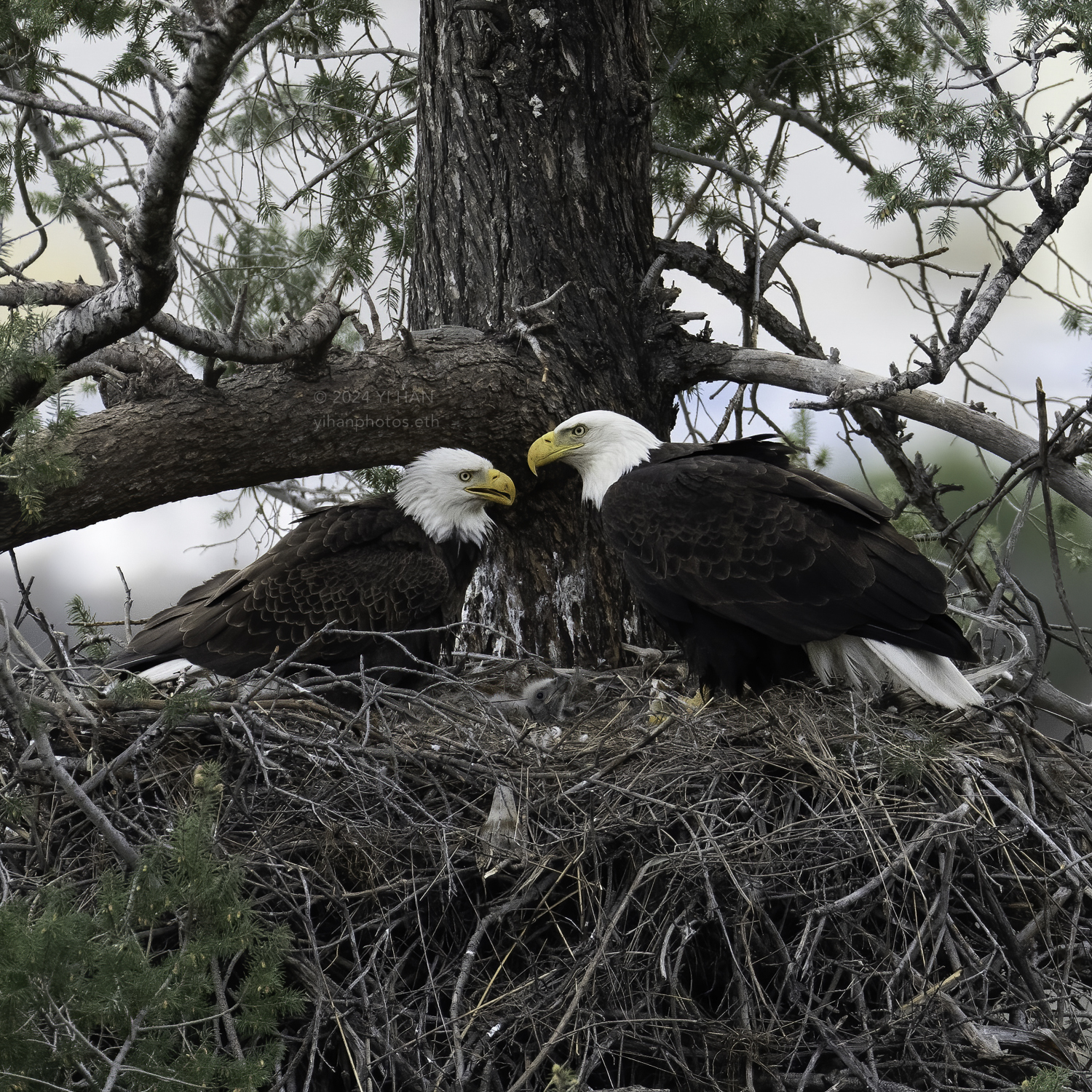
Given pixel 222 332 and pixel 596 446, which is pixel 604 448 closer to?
pixel 596 446

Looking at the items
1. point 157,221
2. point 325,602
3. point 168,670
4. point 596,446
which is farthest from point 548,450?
point 157,221

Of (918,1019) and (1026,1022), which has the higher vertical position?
(918,1019)

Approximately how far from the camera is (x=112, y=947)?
214cm

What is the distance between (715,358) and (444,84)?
63.5 inches

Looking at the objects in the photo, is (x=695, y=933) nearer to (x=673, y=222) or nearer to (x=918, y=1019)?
(x=918, y=1019)

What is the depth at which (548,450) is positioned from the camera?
14.9ft

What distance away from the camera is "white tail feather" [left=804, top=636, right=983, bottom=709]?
3818 millimetres

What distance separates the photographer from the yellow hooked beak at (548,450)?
4.52 m

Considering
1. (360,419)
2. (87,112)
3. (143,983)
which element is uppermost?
(87,112)

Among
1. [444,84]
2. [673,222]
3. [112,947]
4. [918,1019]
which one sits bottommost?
[918,1019]

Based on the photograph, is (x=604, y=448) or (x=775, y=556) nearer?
(x=775, y=556)

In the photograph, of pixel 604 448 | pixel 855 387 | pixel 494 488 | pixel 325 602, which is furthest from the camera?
pixel 494 488

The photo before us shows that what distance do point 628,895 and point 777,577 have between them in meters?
1.41

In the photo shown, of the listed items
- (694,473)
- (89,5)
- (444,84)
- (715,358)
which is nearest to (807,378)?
(715,358)
